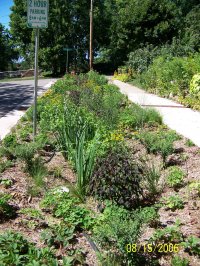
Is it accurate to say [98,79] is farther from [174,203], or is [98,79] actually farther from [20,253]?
[20,253]

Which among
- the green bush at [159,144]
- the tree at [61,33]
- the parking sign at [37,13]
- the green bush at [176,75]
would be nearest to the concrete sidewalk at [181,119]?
the green bush at [176,75]

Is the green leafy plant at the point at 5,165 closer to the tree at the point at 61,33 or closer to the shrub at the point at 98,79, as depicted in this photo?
the shrub at the point at 98,79

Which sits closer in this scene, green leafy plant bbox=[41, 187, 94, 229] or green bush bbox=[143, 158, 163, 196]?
green leafy plant bbox=[41, 187, 94, 229]

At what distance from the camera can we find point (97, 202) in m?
4.15

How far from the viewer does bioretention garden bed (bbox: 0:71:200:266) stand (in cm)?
303

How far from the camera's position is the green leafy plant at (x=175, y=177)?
451cm

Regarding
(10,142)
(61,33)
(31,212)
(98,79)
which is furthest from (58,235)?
(61,33)

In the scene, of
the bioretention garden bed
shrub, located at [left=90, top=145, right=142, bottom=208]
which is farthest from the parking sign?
shrub, located at [left=90, top=145, right=142, bottom=208]

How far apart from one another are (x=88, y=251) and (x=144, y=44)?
1321 inches

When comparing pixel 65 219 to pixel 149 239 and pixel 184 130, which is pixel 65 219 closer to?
pixel 149 239

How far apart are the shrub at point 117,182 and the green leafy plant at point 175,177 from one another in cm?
56

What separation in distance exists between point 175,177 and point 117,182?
1.01 metres

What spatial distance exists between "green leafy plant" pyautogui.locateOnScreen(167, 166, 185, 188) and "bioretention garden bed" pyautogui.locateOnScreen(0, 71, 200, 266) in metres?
0.01

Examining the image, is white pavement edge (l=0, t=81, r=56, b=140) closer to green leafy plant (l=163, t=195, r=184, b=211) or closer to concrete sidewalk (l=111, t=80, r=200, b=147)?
concrete sidewalk (l=111, t=80, r=200, b=147)
